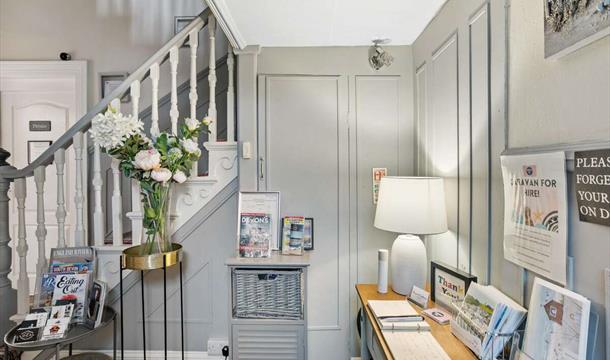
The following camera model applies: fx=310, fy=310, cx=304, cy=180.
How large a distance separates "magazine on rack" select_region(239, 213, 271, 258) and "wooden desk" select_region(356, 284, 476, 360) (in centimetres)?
61

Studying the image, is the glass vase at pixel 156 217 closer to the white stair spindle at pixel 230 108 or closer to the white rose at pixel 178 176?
the white rose at pixel 178 176

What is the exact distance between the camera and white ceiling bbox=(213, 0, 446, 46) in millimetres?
1530

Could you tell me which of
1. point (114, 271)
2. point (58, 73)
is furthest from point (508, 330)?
point (58, 73)

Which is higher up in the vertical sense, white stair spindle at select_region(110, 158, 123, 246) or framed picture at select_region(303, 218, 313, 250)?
white stair spindle at select_region(110, 158, 123, 246)

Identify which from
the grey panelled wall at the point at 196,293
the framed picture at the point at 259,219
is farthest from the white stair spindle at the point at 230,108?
the framed picture at the point at 259,219

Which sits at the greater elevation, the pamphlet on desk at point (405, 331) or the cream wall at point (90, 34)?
the cream wall at point (90, 34)

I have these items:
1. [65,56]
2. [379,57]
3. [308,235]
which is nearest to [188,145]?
[308,235]

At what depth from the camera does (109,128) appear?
1.65 m

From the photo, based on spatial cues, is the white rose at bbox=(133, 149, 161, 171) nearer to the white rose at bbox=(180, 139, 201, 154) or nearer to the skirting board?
the white rose at bbox=(180, 139, 201, 154)

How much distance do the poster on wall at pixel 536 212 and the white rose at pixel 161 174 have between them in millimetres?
1604

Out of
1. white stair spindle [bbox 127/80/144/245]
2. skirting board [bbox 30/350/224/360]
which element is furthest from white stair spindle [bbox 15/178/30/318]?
white stair spindle [bbox 127/80/144/245]

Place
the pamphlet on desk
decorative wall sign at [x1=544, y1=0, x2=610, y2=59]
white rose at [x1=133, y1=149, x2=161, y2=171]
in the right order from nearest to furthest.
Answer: decorative wall sign at [x1=544, y1=0, x2=610, y2=59]
the pamphlet on desk
white rose at [x1=133, y1=149, x2=161, y2=171]

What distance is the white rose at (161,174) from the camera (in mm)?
1708

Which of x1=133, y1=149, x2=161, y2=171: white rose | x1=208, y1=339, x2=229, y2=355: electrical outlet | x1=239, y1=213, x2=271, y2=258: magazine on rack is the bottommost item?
x1=208, y1=339, x2=229, y2=355: electrical outlet
